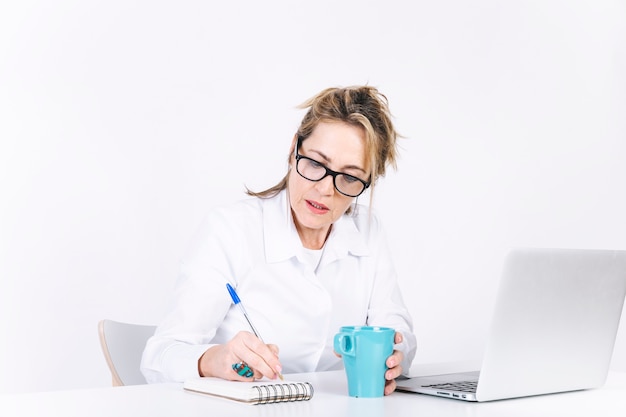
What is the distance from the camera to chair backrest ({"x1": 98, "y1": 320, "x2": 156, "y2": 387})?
2260 mm

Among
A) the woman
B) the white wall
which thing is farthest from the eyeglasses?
the white wall

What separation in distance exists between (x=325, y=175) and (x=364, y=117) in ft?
0.64

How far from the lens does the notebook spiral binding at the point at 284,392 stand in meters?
1.47

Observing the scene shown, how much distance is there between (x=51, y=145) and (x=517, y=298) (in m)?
2.32

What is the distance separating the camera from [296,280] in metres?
2.24

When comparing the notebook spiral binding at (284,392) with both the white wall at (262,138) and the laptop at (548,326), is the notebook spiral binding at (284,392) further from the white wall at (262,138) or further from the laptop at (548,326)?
the white wall at (262,138)

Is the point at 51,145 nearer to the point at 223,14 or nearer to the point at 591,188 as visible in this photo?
the point at 223,14

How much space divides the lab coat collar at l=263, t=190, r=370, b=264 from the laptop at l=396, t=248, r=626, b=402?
605mm

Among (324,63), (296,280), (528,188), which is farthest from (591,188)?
(296,280)

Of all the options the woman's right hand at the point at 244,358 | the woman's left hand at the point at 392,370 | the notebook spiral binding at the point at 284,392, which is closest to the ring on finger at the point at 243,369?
the woman's right hand at the point at 244,358

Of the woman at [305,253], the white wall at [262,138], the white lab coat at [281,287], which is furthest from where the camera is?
the white wall at [262,138]

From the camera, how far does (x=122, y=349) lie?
233cm

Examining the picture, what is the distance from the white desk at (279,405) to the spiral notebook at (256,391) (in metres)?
0.01

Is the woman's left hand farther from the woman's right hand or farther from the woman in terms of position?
the woman
